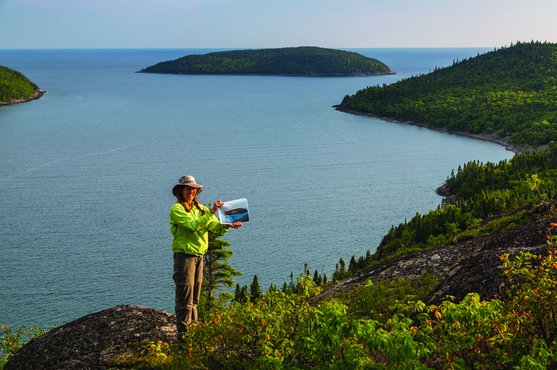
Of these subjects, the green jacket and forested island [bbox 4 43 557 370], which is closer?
forested island [bbox 4 43 557 370]

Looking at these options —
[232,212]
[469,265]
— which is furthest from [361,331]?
[469,265]

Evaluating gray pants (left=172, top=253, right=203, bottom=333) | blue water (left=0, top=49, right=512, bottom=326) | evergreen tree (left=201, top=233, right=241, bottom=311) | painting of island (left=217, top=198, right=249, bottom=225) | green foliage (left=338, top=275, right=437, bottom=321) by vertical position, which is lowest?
blue water (left=0, top=49, right=512, bottom=326)

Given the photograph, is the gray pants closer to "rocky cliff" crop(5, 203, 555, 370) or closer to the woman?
the woman

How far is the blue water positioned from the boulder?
155 ft

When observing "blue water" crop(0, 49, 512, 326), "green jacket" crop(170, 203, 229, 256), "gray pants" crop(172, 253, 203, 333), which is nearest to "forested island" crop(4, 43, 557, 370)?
"gray pants" crop(172, 253, 203, 333)

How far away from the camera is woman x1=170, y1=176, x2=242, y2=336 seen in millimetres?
14414

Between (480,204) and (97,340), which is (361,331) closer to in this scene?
(97,340)

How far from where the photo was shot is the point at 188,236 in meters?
15.0

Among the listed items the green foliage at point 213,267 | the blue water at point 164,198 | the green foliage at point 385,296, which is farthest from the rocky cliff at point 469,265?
the blue water at point 164,198

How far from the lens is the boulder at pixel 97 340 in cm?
1600

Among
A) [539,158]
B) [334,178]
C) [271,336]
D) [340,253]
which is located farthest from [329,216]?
[271,336]

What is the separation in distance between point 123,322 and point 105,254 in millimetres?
66901

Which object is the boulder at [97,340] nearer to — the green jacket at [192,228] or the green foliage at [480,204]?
the green jacket at [192,228]

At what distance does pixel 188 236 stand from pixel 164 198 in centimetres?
9768
